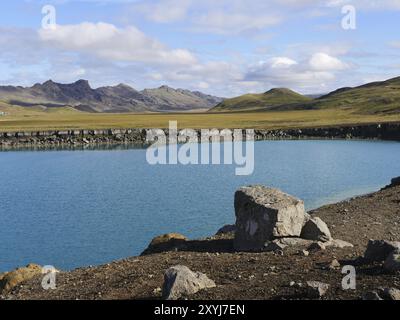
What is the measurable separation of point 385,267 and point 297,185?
39.3m

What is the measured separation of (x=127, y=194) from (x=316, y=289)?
130 feet

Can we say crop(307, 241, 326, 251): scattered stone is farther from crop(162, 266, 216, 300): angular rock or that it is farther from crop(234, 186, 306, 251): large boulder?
crop(162, 266, 216, 300): angular rock

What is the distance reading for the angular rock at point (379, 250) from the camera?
17.9m

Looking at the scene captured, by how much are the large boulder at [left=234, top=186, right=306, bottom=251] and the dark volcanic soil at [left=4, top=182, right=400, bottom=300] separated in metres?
1.21

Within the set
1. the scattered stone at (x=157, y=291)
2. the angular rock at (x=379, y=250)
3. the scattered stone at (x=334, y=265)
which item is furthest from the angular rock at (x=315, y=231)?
the scattered stone at (x=157, y=291)

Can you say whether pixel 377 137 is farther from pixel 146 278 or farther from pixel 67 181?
pixel 146 278

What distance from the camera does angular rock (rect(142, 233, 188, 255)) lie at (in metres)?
25.9

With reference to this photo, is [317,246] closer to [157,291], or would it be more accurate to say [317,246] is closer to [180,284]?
[157,291]

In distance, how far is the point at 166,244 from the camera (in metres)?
26.3

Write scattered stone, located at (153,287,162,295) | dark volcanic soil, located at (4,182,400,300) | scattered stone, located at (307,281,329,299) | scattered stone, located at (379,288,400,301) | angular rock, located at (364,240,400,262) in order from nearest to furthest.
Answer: scattered stone, located at (379,288,400,301) → scattered stone, located at (307,281,329,299) → dark volcanic soil, located at (4,182,400,300) → scattered stone, located at (153,287,162,295) → angular rock, located at (364,240,400,262)

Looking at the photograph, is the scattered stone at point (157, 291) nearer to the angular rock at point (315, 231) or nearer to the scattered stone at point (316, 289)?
the scattered stone at point (316, 289)

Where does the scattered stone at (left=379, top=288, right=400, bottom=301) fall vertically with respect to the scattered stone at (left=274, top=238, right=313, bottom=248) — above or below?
above

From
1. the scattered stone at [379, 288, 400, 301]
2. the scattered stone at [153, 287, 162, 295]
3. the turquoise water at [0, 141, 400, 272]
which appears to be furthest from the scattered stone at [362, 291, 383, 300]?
the turquoise water at [0, 141, 400, 272]

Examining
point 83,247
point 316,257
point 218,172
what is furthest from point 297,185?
point 316,257
